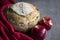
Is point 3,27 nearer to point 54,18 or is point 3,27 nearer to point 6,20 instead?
point 6,20

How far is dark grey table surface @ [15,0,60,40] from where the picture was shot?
109cm

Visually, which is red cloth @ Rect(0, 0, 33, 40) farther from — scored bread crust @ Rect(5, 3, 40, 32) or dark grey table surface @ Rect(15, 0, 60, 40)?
dark grey table surface @ Rect(15, 0, 60, 40)

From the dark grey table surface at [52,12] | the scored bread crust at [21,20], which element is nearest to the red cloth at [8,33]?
the scored bread crust at [21,20]

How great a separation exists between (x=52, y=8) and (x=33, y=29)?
0.37 metres

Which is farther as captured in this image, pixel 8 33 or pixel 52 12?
pixel 52 12

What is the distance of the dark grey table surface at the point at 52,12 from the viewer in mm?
1092

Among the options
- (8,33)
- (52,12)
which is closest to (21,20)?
(8,33)

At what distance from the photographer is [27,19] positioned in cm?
101

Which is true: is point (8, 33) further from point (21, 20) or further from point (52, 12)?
point (52, 12)

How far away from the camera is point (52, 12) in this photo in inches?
50.2

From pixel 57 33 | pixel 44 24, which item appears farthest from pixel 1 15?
pixel 57 33

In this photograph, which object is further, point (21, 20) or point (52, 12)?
point (52, 12)

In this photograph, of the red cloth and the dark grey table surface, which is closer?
the red cloth

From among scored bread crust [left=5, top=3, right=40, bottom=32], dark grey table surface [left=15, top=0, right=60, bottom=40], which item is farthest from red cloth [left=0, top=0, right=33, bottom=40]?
dark grey table surface [left=15, top=0, right=60, bottom=40]
